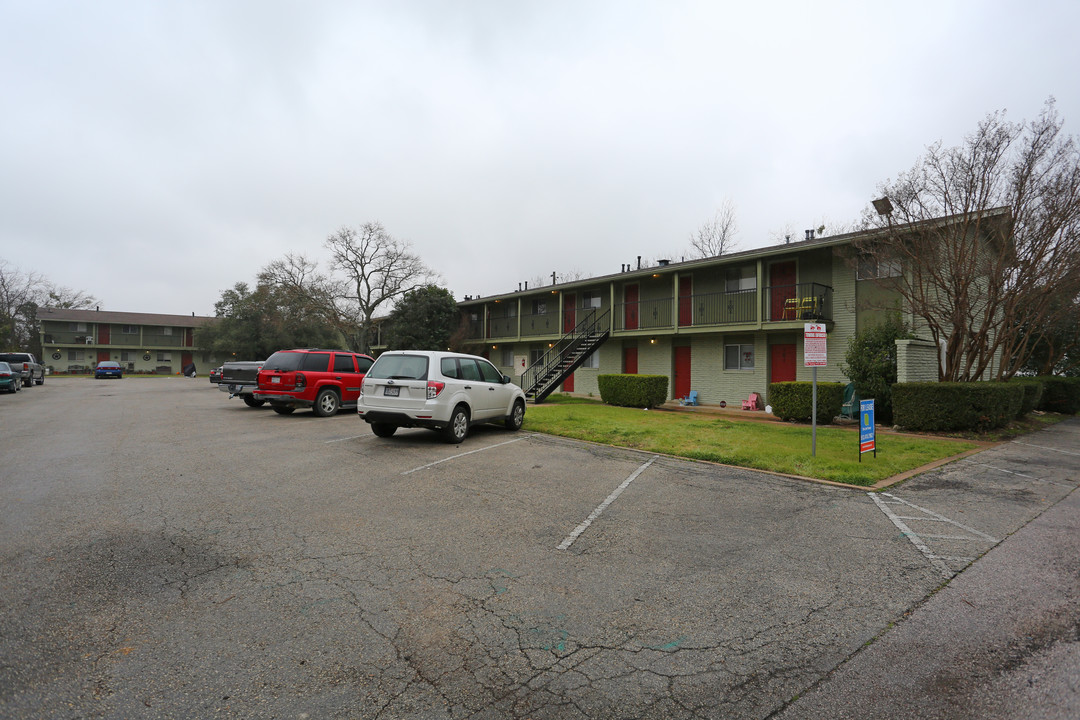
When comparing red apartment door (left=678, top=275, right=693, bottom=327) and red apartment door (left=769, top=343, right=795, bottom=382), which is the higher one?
red apartment door (left=678, top=275, right=693, bottom=327)

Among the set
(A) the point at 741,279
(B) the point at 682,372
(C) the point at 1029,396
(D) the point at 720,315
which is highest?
(A) the point at 741,279

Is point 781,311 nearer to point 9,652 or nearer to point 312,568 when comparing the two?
point 312,568

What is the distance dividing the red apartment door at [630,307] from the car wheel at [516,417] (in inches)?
460

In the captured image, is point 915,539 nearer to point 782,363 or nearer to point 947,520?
point 947,520

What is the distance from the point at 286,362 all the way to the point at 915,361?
1657 centimetres

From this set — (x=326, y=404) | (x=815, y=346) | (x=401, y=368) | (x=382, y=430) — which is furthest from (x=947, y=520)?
(x=326, y=404)

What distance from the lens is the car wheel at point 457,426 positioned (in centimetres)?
951

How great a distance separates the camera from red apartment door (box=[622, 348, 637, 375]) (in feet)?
76.7

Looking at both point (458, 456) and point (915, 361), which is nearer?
point (458, 456)

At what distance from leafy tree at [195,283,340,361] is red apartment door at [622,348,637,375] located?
81.9ft

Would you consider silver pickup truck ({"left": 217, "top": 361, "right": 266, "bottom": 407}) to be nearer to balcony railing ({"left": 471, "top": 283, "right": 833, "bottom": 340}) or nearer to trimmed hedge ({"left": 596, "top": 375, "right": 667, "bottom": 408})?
trimmed hedge ({"left": 596, "top": 375, "right": 667, "bottom": 408})

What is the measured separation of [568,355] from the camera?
896 inches

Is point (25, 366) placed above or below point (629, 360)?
below

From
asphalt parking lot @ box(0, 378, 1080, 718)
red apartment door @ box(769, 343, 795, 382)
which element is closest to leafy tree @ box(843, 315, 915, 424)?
red apartment door @ box(769, 343, 795, 382)
